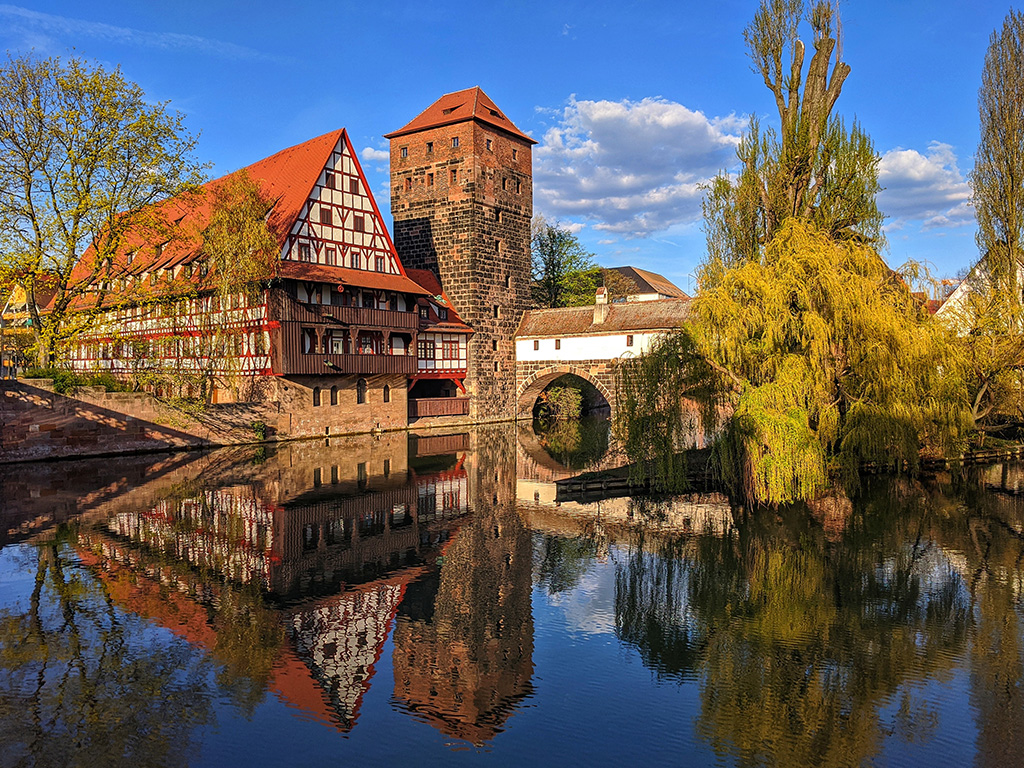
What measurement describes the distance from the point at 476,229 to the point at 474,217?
0.64m

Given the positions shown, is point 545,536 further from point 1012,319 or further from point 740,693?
point 1012,319

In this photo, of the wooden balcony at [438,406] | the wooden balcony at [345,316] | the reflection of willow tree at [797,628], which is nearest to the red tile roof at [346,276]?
the wooden balcony at [345,316]

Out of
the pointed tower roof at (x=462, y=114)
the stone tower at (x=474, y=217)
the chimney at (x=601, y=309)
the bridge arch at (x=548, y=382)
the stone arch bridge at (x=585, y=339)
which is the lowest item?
the bridge arch at (x=548, y=382)

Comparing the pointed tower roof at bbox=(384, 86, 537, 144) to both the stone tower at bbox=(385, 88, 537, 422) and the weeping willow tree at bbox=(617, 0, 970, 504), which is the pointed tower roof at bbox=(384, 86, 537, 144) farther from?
the weeping willow tree at bbox=(617, 0, 970, 504)

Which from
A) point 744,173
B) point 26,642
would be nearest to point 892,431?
point 744,173

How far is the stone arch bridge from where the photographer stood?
37000mm

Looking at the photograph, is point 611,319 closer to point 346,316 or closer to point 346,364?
point 346,316

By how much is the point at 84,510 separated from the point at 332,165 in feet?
65.4

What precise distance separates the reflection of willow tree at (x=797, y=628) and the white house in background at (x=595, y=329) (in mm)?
22977

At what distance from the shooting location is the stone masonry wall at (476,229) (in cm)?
3938

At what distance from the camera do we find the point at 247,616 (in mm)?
9477

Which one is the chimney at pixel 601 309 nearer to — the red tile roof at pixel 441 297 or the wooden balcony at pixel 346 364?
the red tile roof at pixel 441 297

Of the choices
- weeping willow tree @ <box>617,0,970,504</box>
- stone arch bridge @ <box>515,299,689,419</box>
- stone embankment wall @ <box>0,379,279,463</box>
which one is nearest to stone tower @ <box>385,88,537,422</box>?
stone arch bridge @ <box>515,299,689,419</box>

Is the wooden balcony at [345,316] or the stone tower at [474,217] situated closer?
the wooden balcony at [345,316]
